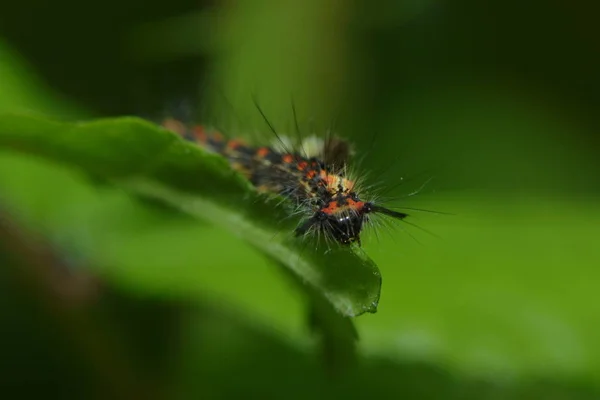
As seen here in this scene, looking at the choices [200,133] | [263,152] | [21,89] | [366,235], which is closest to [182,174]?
[366,235]

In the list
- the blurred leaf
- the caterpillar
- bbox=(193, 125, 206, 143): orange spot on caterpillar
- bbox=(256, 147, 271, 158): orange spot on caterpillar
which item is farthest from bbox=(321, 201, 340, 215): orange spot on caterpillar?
the blurred leaf

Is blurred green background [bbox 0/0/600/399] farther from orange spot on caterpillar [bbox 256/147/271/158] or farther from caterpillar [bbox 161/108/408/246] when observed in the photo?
orange spot on caterpillar [bbox 256/147/271/158]

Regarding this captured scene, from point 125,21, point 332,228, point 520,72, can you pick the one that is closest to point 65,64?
point 125,21

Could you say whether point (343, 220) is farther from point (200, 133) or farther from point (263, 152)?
point (200, 133)

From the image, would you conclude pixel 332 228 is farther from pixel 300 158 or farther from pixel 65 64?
pixel 65 64

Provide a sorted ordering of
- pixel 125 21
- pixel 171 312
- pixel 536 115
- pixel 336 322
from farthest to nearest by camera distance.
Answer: pixel 125 21 < pixel 536 115 < pixel 171 312 < pixel 336 322
